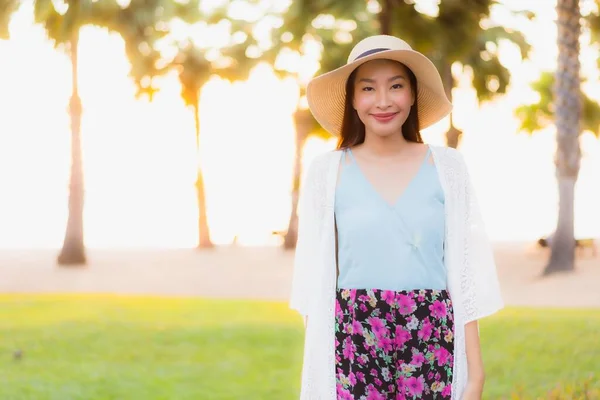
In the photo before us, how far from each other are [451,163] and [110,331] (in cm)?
712

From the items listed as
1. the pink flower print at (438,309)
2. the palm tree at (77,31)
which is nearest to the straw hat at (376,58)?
the pink flower print at (438,309)

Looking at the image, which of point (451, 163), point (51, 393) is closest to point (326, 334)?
point (451, 163)

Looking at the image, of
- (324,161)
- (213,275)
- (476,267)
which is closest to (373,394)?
(476,267)

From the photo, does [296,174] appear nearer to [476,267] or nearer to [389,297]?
[476,267]

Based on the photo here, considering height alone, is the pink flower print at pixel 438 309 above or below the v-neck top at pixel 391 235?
below

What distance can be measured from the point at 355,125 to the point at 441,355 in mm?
843

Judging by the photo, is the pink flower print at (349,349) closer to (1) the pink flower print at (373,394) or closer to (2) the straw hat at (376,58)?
(1) the pink flower print at (373,394)

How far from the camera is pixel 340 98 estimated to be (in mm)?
2924

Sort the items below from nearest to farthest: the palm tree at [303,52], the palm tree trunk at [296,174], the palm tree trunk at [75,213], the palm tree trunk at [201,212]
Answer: the palm tree at [303,52], the palm tree trunk at [75,213], the palm tree trunk at [296,174], the palm tree trunk at [201,212]

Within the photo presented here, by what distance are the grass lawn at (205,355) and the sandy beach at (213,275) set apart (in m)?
6.01

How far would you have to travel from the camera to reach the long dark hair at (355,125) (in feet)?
9.36

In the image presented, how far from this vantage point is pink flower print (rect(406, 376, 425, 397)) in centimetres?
256

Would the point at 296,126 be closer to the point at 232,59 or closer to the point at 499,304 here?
the point at 232,59

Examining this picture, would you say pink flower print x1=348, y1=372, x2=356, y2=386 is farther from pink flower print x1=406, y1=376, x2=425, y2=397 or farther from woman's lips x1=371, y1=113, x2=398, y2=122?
woman's lips x1=371, y1=113, x2=398, y2=122
